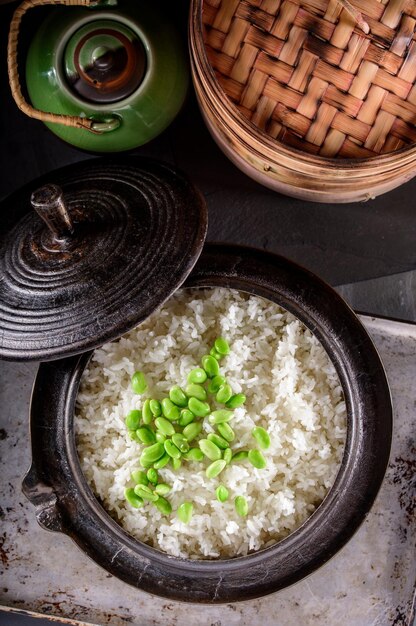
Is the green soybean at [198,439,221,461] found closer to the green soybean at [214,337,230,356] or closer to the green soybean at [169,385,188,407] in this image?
the green soybean at [169,385,188,407]

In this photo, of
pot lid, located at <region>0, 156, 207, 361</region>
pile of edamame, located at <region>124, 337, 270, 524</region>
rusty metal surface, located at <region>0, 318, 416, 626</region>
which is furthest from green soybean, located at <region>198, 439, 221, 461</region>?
rusty metal surface, located at <region>0, 318, 416, 626</region>

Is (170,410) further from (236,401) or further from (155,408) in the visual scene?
(236,401)

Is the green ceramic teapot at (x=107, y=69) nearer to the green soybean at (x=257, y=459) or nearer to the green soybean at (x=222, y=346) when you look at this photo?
the green soybean at (x=222, y=346)

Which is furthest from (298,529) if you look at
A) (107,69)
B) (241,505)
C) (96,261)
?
(107,69)

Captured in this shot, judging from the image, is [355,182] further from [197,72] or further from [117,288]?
[117,288]

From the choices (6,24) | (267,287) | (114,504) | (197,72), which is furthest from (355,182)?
(6,24)

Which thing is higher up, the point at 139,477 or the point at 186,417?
the point at 186,417

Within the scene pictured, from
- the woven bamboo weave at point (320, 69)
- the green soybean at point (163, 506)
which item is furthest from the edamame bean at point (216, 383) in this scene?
the woven bamboo weave at point (320, 69)
